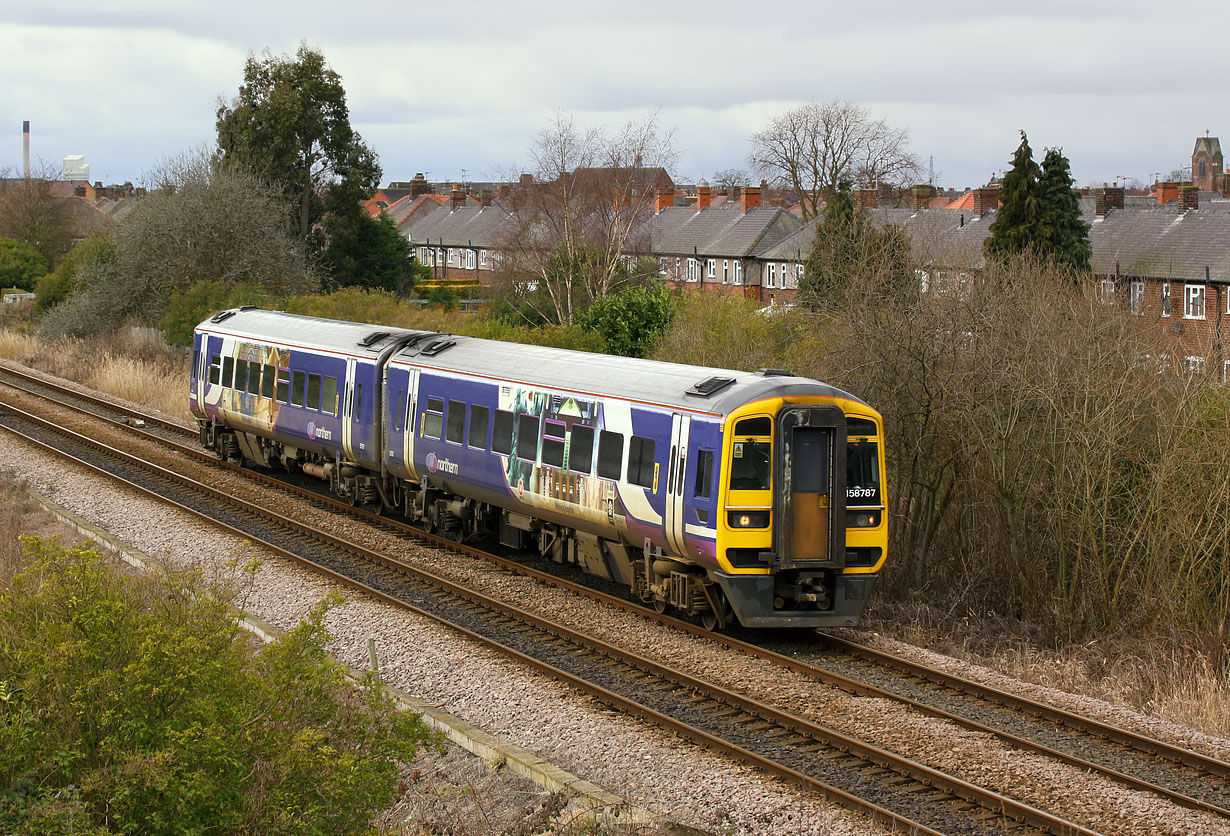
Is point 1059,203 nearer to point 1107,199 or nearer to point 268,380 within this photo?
point 1107,199

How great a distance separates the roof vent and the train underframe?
1753 millimetres

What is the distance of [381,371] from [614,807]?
36.7ft

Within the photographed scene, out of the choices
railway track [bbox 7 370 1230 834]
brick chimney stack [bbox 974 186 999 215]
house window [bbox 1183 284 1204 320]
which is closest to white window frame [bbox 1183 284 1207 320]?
house window [bbox 1183 284 1204 320]

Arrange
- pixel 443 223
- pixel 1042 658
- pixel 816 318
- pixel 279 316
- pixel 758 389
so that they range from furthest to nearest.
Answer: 1. pixel 443 223
2. pixel 279 316
3. pixel 816 318
4. pixel 1042 658
5. pixel 758 389

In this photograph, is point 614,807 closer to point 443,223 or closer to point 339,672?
point 339,672

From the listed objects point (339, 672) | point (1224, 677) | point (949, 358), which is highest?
point (949, 358)

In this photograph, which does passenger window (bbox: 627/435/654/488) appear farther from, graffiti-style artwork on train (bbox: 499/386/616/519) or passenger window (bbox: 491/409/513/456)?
passenger window (bbox: 491/409/513/456)

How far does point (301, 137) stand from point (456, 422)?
35023 millimetres

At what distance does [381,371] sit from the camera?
18.2 metres

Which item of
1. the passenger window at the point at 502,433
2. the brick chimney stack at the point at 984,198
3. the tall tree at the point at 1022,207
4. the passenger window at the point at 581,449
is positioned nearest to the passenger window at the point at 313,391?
the passenger window at the point at 502,433

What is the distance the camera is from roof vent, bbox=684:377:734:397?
1243 centimetres

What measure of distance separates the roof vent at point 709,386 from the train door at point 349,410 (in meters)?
7.80

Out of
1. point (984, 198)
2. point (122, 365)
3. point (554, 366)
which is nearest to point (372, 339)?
point (554, 366)

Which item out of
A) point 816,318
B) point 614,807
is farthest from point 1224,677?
point 816,318
